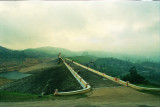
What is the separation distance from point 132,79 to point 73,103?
21734 millimetres

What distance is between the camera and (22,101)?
429 inches

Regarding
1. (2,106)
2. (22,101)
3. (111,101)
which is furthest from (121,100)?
(2,106)

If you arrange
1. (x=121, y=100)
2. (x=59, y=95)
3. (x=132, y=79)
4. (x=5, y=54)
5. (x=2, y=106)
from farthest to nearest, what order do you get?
1. (x=5, y=54)
2. (x=132, y=79)
3. (x=59, y=95)
4. (x=121, y=100)
5. (x=2, y=106)

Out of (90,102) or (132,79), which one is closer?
(90,102)

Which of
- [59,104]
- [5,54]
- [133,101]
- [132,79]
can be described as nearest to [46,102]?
[59,104]

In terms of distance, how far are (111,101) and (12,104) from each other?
7.90 m

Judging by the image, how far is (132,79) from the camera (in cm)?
2847

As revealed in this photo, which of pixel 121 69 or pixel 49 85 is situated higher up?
pixel 49 85

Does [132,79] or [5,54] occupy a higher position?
[5,54]

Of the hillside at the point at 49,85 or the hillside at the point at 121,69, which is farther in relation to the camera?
the hillside at the point at 121,69

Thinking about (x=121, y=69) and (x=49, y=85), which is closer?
(x=49, y=85)

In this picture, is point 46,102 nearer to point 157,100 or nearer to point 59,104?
point 59,104

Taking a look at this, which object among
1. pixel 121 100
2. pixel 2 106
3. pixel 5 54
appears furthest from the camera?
pixel 5 54

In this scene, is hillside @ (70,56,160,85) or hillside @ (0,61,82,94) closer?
hillside @ (0,61,82,94)
